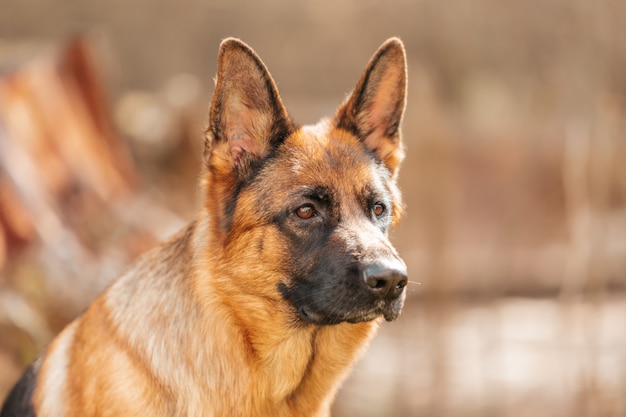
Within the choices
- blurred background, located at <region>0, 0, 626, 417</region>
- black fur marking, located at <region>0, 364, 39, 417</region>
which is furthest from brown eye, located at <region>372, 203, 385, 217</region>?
blurred background, located at <region>0, 0, 626, 417</region>

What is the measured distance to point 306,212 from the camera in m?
3.65

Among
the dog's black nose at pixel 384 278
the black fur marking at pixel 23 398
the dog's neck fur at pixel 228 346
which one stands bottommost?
the black fur marking at pixel 23 398

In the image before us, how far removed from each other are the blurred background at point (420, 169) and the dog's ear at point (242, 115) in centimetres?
302

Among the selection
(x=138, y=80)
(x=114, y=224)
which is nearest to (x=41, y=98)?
(x=114, y=224)

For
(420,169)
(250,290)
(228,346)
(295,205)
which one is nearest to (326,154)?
(295,205)

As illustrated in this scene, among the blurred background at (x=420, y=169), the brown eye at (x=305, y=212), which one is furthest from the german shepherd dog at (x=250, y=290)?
the blurred background at (x=420, y=169)

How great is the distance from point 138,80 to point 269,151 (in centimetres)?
1116

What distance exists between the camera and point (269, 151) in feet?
12.6

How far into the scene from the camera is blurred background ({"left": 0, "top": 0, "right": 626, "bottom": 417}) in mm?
7422

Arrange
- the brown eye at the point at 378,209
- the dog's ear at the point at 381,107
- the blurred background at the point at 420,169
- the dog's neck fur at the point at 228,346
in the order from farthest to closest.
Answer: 1. the blurred background at the point at 420,169
2. the dog's ear at the point at 381,107
3. the brown eye at the point at 378,209
4. the dog's neck fur at the point at 228,346

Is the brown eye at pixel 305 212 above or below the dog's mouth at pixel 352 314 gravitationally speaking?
above

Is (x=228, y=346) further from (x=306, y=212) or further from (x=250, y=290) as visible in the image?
(x=306, y=212)

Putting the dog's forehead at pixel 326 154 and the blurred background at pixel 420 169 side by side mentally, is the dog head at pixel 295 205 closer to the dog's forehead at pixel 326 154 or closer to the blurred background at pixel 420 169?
the dog's forehead at pixel 326 154

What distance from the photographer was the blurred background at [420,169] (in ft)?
24.3
